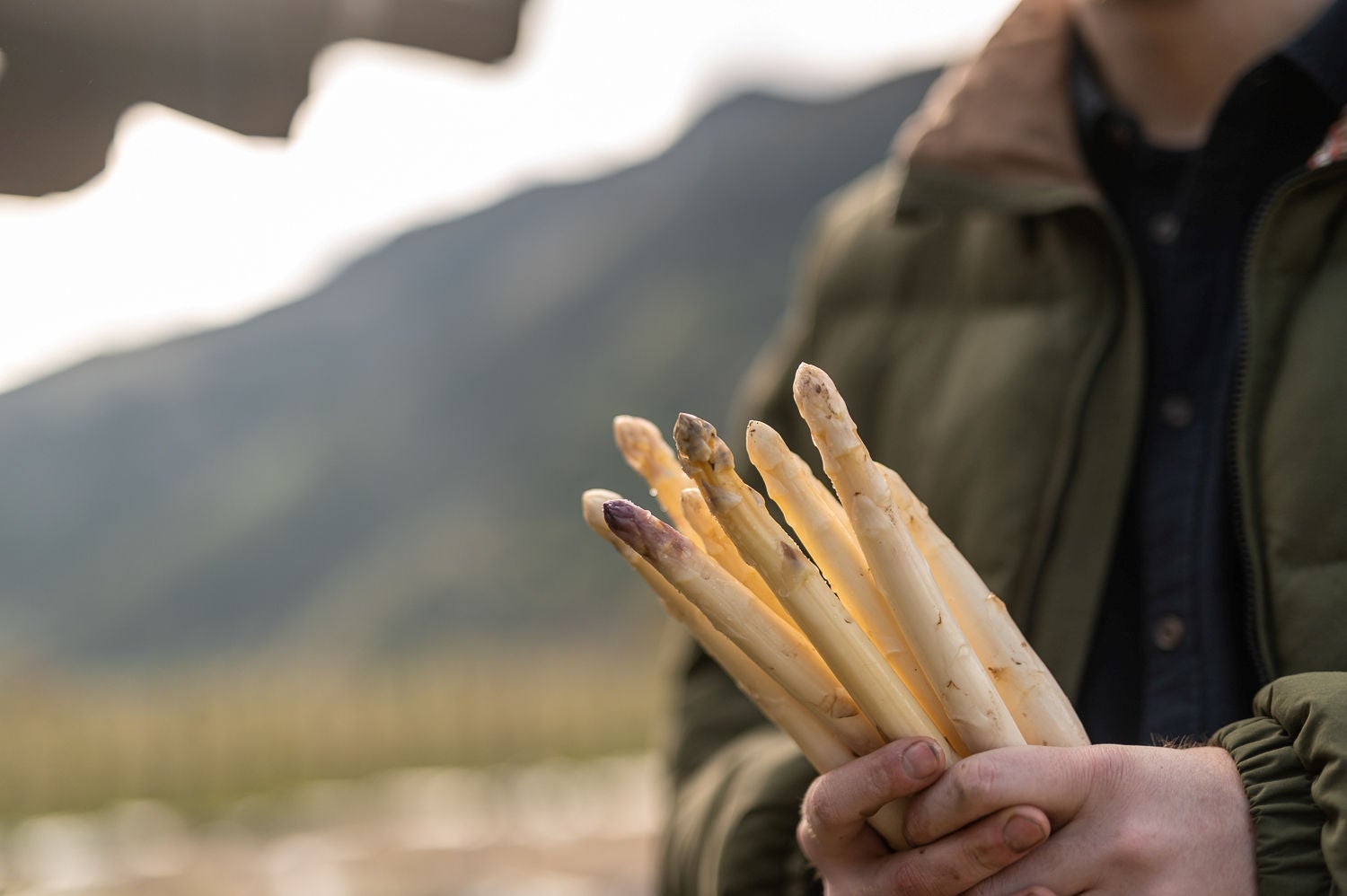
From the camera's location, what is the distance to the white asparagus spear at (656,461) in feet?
2.62

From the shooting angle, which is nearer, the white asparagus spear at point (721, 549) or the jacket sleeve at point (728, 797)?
the white asparagus spear at point (721, 549)

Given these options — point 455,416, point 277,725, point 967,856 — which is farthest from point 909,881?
point 455,416

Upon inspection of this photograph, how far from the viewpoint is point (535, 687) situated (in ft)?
17.0

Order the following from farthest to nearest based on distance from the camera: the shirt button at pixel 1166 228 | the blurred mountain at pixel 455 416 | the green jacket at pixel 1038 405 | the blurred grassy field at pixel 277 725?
the blurred mountain at pixel 455 416 → the blurred grassy field at pixel 277 725 → the shirt button at pixel 1166 228 → the green jacket at pixel 1038 405

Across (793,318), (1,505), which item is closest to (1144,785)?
(793,318)

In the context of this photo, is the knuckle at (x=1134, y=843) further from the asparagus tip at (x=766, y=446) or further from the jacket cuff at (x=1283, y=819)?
the asparagus tip at (x=766, y=446)

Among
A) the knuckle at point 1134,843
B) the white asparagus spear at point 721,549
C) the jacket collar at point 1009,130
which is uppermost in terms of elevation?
the jacket collar at point 1009,130

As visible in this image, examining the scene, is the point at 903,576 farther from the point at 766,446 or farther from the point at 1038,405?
the point at 1038,405

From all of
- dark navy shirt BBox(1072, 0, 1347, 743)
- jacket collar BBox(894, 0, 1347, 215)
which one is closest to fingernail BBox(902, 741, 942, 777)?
dark navy shirt BBox(1072, 0, 1347, 743)

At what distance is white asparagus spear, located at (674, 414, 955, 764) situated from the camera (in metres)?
0.66

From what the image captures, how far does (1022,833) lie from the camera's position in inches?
26.2

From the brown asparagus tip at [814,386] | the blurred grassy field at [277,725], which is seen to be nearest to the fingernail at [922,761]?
the brown asparagus tip at [814,386]

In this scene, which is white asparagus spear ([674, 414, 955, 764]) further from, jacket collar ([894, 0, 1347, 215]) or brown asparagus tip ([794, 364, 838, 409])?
jacket collar ([894, 0, 1347, 215])

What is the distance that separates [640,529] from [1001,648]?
0.26 meters
